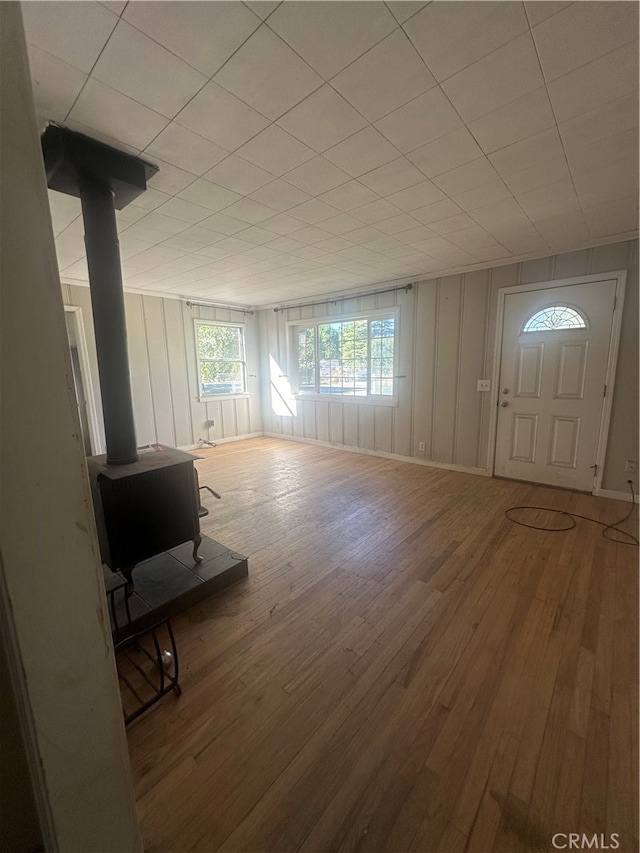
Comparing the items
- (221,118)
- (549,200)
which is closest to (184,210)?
(221,118)

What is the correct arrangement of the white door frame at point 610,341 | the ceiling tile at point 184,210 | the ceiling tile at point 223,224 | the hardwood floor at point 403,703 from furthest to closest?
the white door frame at point 610,341, the ceiling tile at point 223,224, the ceiling tile at point 184,210, the hardwood floor at point 403,703

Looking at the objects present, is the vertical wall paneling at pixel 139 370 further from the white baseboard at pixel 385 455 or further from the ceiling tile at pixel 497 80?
the ceiling tile at pixel 497 80

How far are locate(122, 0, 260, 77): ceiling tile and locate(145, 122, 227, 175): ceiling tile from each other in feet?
1.42

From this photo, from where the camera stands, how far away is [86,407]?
178 inches

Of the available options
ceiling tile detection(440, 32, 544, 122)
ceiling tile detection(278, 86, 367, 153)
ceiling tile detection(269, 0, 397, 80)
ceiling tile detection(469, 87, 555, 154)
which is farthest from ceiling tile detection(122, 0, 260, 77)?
ceiling tile detection(469, 87, 555, 154)

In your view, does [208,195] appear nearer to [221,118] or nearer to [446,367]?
[221,118]

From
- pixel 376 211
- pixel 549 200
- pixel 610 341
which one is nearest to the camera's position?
pixel 549 200

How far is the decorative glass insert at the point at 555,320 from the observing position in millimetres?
3363

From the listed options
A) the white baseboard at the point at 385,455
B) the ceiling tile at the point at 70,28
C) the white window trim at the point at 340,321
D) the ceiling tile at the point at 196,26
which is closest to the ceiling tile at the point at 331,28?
the ceiling tile at the point at 196,26

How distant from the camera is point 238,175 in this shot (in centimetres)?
199

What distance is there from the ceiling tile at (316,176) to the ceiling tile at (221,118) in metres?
0.37

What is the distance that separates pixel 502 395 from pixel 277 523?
2.95 metres

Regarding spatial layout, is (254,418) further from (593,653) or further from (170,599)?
(593,653)

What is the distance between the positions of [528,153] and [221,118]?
5.36ft
